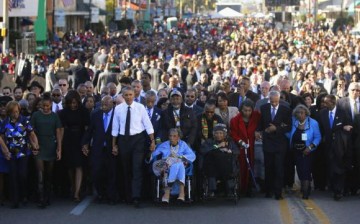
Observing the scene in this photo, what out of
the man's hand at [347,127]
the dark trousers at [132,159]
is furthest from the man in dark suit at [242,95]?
the dark trousers at [132,159]

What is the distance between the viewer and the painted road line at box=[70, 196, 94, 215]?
44.5 ft

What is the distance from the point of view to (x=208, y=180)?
46.2 ft

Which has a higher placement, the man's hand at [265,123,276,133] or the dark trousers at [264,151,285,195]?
the man's hand at [265,123,276,133]

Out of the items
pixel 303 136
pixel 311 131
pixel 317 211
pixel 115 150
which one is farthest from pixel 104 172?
pixel 317 211

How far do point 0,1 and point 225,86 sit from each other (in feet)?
91.0

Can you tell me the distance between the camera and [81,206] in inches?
557

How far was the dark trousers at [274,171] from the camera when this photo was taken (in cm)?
1462

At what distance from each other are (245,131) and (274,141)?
0.48m

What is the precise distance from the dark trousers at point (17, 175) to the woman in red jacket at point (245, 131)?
3.26 meters

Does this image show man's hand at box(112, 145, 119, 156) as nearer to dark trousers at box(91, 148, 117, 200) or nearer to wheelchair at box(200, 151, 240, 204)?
dark trousers at box(91, 148, 117, 200)

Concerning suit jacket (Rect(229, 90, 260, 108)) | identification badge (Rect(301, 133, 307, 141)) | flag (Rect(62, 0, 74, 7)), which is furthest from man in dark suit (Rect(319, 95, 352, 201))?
flag (Rect(62, 0, 74, 7))

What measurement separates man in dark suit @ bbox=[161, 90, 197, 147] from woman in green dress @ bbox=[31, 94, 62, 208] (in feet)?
5.38

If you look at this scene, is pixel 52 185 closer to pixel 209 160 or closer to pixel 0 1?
pixel 209 160

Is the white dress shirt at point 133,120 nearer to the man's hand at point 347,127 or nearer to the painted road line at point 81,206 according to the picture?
the painted road line at point 81,206
